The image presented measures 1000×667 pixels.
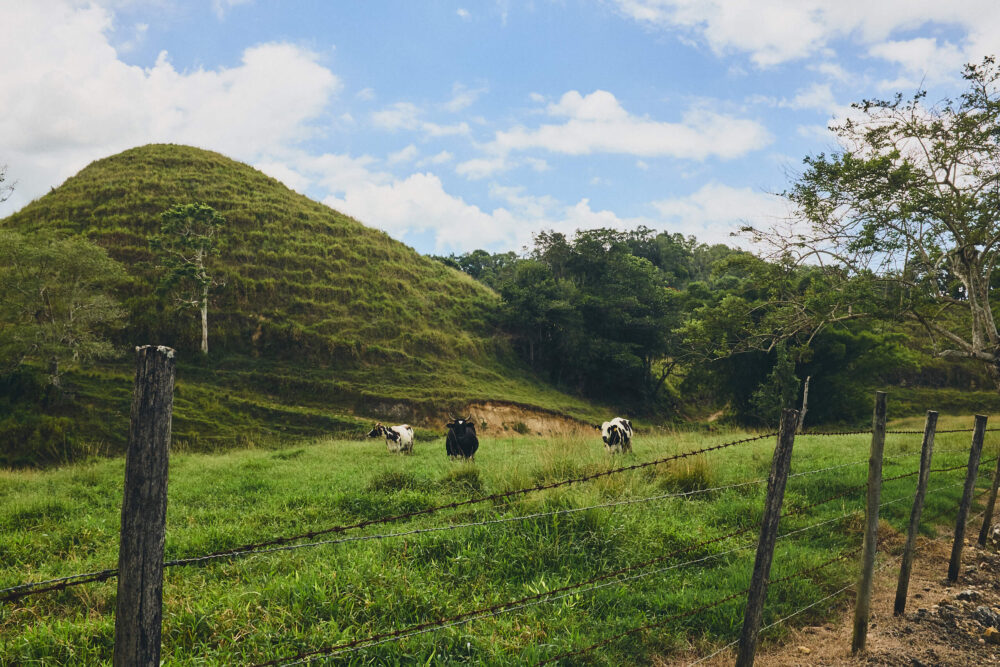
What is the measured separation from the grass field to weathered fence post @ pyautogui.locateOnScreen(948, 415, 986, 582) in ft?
3.38

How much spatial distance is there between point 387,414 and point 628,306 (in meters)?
22.0

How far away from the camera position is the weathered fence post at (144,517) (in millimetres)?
2209

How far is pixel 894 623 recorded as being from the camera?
541 centimetres

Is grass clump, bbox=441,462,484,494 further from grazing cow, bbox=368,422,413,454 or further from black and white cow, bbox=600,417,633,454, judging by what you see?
grazing cow, bbox=368,422,413,454

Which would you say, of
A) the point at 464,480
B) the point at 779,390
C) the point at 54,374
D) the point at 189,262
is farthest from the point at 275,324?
the point at 464,480

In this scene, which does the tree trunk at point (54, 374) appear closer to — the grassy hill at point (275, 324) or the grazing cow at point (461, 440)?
the grassy hill at point (275, 324)

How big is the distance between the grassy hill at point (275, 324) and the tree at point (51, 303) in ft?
5.96

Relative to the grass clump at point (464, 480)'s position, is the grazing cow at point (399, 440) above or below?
below

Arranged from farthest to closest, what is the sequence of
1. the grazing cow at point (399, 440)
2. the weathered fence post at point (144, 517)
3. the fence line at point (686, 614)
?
the grazing cow at point (399, 440) < the fence line at point (686, 614) < the weathered fence post at point (144, 517)

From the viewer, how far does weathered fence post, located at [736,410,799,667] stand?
12.9 ft

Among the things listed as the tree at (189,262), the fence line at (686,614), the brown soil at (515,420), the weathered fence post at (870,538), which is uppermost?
the tree at (189,262)

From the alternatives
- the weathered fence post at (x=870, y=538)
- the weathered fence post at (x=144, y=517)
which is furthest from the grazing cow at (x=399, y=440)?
the weathered fence post at (x=144, y=517)

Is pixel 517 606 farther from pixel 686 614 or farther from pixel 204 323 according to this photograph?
pixel 204 323

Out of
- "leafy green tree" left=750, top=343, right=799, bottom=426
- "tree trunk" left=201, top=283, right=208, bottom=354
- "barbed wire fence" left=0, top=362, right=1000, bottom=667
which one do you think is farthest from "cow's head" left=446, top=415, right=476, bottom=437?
"tree trunk" left=201, top=283, right=208, bottom=354
